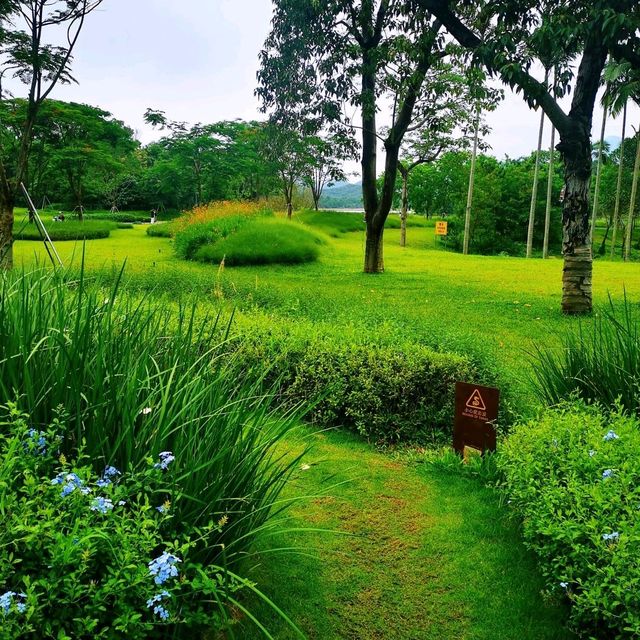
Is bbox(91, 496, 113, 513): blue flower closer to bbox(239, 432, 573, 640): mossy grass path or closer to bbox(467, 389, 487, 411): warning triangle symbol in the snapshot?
bbox(239, 432, 573, 640): mossy grass path

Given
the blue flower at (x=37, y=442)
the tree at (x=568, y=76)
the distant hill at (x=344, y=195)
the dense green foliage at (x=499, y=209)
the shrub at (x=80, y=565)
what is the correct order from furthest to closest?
the distant hill at (x=344, y=195) < the dense green foliage at (x=499, y=209) < the tree at (x=568, y=76) < the blue flower at (x=37, y=442) < the shrub at (x=80, y=565)

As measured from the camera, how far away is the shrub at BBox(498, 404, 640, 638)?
1.63 metres

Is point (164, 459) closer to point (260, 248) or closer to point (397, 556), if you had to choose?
point (397, 556)

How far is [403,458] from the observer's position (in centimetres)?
344

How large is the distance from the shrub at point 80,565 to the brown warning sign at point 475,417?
1.97 m

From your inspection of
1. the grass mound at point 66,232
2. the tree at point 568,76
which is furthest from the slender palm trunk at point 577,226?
the grass mound at point 66,232

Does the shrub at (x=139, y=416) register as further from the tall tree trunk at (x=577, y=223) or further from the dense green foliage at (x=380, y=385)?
the tall tree trunk at (x=577, y=223)

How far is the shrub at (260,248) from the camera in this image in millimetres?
14609

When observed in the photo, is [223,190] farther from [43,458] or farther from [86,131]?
[43,458]

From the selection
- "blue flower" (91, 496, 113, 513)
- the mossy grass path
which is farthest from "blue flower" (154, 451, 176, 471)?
the mossy grass path

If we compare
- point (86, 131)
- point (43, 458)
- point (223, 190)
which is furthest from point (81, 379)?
point (223, 190)

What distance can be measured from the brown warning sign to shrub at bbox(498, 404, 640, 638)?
51 cm

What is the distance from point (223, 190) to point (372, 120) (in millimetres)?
20718

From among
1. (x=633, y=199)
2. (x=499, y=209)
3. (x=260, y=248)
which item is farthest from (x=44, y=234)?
(x=499, y=209)
